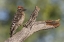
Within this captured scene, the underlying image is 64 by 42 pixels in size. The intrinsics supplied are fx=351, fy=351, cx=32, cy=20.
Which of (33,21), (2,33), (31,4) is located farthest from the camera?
(31,4)

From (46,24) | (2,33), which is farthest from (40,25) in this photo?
(2,33)

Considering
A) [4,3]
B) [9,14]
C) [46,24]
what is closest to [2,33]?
[9,14]

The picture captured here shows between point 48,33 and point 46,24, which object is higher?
point 46,24

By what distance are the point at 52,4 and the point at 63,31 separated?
1664mm

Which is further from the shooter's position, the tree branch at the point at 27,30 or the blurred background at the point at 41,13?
the blurred background at the point at 41,13

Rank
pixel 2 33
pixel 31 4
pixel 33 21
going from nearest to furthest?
pixel 33 21 → pixel 2 33 → pixel 31 4

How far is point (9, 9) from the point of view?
15703 mm

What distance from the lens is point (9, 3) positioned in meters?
16.1

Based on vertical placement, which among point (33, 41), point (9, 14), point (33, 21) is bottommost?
point (33, 41)

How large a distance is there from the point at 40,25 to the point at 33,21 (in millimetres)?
246

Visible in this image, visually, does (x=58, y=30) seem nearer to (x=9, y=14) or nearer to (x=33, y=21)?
(x=9, y=14)

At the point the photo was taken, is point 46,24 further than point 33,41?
No

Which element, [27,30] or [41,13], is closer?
[27,30]

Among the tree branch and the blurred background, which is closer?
the tree branch
